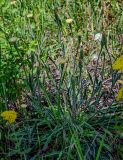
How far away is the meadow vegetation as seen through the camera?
2193 mm

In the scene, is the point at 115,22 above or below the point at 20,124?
above

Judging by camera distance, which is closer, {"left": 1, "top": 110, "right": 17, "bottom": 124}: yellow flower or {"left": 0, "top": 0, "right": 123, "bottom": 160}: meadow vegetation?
{"left": 1, "top": 110, "right": 17, "bottom": 124}: yellow flower

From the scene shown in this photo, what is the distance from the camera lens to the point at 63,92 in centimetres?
234

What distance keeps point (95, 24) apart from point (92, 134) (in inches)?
59.6

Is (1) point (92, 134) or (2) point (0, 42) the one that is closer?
(1) point (92, 134)

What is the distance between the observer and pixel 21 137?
232 centimetres

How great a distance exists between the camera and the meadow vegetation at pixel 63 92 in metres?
2.19

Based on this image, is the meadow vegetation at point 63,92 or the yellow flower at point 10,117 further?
the meadow vegetation at point 63,92

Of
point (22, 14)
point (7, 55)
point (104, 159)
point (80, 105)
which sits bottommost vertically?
point (104, 159)

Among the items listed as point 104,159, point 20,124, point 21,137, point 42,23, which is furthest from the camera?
point 42,23

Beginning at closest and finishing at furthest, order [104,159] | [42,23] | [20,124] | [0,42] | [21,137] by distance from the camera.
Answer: [104,159], [21,137], [20,124], [0,42], [42,23]

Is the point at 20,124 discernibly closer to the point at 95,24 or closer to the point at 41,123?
the point at 41,123

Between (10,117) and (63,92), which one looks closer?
(10,117)

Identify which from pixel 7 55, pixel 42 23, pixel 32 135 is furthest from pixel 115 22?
pixel 32 135
